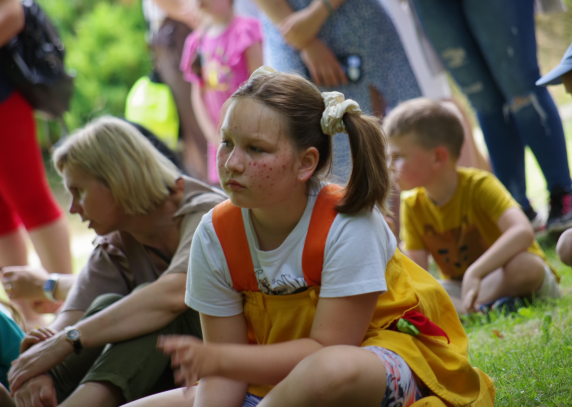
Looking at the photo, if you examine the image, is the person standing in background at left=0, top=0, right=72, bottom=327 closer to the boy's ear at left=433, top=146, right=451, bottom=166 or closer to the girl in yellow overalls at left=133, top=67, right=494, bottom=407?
the girl in yellow overalls at left=133, top=67, right=494, bottom=407

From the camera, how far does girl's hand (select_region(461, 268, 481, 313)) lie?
2197 mm

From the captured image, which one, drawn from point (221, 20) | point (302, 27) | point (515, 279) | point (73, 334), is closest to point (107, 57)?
point (221, 20)

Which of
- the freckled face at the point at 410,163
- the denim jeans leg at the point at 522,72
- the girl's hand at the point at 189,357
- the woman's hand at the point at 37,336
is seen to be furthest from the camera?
the denim jeans leg at the point at 522,72

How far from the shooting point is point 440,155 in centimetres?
260

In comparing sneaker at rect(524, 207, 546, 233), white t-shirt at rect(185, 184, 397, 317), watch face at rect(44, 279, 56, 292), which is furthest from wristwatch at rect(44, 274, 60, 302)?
sneaker at rect(524, 207, 546, 233)

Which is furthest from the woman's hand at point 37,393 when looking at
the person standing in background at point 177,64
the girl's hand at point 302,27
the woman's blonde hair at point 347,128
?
the person standing in background at point 177,64

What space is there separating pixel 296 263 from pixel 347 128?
0.35 m

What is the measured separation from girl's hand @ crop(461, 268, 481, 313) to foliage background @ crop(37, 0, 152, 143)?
27.7 feet

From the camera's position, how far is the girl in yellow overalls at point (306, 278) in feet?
4.34

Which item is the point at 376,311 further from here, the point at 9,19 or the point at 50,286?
the point at 9,19

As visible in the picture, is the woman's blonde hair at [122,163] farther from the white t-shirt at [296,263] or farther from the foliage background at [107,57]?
the foliage background at [107,57]

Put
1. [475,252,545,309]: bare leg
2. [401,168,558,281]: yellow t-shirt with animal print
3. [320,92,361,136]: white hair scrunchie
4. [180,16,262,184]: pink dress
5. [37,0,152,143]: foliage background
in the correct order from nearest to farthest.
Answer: [320,92,361,136]: white hair scrunchie → [475,252,545,309]: bare leg → [401,168,558,281]: yellow t-shirt with animal print → [180,16,262,184]: pink dress → [37,0,152,143]: foliage background

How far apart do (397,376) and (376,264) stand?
252 mm

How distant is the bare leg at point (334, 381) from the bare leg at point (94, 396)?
71cm
